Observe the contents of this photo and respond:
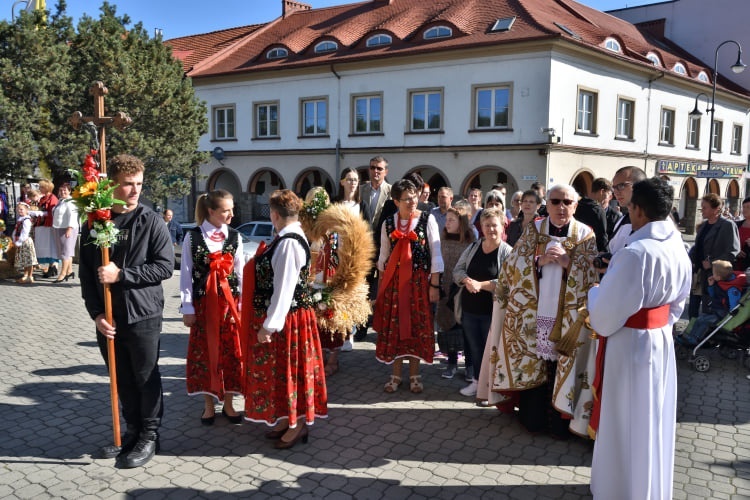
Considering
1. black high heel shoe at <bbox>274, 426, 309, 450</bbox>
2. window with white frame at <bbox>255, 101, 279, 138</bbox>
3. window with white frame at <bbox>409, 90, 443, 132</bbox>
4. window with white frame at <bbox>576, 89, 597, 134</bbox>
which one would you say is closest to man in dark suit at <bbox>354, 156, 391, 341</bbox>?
black high heel shoe at <bbox>274, 426, 309, 450</bbox>

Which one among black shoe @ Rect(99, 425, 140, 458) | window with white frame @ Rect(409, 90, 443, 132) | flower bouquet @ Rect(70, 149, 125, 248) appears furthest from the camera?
window with white frame @ Rect(409, 90, 443, 132)

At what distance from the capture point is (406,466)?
438 centimetres

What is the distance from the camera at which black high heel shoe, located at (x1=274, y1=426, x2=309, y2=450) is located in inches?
182

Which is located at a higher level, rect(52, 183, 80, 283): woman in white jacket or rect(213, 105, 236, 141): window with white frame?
rect(213, 105, 236, 141): window with white frame

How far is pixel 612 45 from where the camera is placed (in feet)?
76.4

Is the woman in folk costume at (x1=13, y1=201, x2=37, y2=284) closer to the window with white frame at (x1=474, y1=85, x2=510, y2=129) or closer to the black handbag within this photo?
the black handbag

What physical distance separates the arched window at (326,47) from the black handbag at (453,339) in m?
21.3

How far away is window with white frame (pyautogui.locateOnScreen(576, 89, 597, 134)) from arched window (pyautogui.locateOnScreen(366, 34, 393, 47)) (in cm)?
779

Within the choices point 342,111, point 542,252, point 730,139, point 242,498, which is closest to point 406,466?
point 242,498

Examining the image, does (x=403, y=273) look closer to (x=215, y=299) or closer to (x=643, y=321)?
(x=215, y=299)

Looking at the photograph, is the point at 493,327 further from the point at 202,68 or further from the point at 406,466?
the point at 202,68

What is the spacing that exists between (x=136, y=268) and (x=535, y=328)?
3.05 metres

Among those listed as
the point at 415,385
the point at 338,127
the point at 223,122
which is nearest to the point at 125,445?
the point at 415,385

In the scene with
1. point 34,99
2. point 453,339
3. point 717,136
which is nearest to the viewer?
point 453,339
